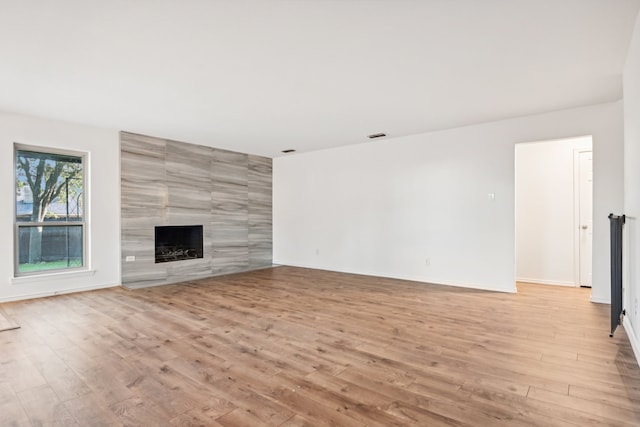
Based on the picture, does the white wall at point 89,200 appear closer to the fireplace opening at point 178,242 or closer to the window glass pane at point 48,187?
the window glass pane at point 48,187

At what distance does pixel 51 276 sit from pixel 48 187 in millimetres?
1318

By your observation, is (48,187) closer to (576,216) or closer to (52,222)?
(52,222)

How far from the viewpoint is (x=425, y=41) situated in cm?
273

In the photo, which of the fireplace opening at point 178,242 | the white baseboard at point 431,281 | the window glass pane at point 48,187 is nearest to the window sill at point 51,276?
the window glass pane at point 48,187

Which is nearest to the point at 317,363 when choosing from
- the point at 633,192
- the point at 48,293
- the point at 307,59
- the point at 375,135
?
the point at 307,59

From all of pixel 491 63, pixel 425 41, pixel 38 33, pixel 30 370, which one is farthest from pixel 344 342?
pixel 38 33

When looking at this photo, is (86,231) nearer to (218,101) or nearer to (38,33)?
(218,101)

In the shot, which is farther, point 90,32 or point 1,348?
point 1,348

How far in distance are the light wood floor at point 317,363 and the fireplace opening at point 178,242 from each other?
1746 mm

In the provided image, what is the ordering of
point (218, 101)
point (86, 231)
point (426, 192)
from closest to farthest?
point (218, 101) → point (86, 231) → point (426, 192)

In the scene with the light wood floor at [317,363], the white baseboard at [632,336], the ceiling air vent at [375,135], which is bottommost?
the light wood floor at [317,363]

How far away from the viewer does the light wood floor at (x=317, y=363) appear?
195 centimetres

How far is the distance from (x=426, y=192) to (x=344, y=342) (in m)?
3.56

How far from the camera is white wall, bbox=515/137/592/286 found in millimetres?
5465
